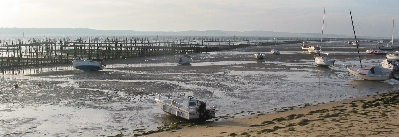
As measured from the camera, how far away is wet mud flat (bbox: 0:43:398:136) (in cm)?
2017

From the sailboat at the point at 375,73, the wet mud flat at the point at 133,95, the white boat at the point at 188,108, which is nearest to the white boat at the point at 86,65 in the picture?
the wet mud flat at the point at 133,95

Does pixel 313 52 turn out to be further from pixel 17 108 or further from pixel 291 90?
pixel 17 108

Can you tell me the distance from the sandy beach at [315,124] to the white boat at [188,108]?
23.5 inches

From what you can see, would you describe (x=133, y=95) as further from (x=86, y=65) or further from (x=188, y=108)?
(x=86, y=65)

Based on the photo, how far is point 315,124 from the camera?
55.3 feet

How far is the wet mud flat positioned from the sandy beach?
1.83 meters

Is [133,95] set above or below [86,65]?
below

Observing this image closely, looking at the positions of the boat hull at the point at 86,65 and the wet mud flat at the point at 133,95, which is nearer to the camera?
the wet mud flat at the point at 133,95

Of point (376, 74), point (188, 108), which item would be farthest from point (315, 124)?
point (376, 74)

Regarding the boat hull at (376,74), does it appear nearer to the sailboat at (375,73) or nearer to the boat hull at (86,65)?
the sailboat at (375,73)

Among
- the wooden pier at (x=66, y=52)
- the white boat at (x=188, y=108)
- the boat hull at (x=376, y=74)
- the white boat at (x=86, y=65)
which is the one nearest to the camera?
the white boat at (x=188, y=108)

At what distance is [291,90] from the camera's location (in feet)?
103

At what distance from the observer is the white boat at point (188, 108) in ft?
65.9

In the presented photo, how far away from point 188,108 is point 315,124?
6406 mm
